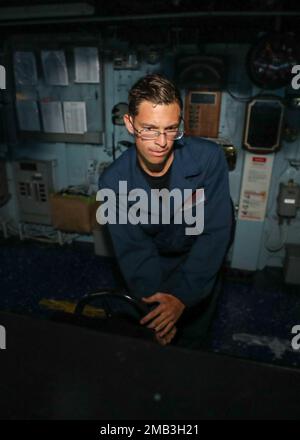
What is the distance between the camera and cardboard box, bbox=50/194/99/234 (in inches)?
156

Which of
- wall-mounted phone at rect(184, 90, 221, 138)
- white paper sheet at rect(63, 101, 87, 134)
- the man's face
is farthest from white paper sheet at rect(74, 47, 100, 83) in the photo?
the man's face

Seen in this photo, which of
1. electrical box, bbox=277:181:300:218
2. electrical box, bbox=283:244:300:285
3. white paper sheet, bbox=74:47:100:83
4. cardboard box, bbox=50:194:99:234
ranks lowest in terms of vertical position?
electrical box, bbox=283:244:300:285

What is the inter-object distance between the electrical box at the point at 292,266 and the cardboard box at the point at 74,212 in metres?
2.28

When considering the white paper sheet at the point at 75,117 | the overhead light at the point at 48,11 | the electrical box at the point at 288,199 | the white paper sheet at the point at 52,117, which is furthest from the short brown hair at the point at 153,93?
the white paper sheet at the point at 52,117

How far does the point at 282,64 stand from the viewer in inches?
124

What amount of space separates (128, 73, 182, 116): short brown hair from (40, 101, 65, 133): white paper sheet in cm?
268

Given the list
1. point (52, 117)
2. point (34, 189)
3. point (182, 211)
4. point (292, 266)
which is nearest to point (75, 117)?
point (52, 117)

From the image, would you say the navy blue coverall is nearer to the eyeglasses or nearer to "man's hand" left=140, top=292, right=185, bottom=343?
"man's hand" left=140, top=292, right=185, bottom=343

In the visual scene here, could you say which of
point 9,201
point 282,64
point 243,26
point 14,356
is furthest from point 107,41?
point 14,356

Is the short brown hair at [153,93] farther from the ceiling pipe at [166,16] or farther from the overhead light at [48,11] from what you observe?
the overhead light at [48,11]

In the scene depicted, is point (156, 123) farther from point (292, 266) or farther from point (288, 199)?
point (292, 266)

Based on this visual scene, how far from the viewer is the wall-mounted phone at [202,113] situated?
3.38 metres

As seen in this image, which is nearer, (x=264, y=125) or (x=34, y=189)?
(x=264, y=125)

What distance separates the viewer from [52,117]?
3.96 meters
